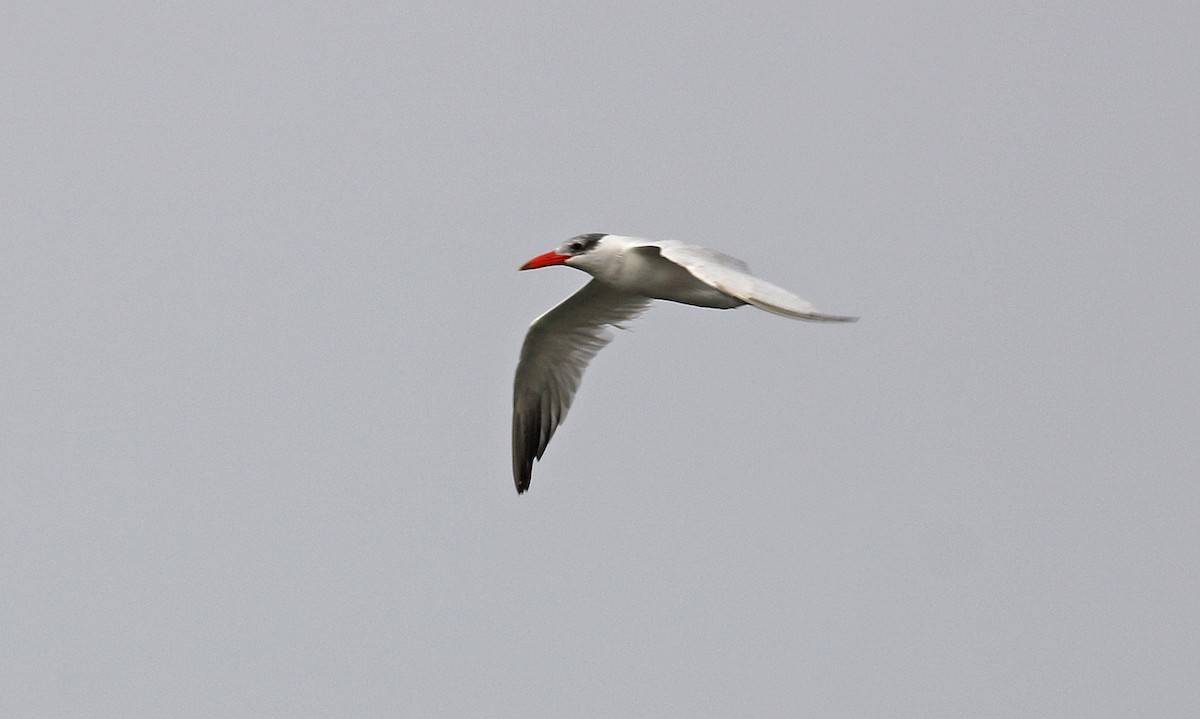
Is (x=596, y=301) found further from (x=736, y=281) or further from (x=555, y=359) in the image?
(x=736, y=281)

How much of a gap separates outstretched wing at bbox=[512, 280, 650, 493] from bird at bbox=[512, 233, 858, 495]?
0.04ft

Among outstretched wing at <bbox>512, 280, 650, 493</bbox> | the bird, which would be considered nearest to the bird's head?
the bird

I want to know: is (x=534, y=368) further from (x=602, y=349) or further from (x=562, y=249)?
(x=562, y=249)

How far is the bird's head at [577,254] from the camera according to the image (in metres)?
19.0

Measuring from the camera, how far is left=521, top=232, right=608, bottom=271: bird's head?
19.0m

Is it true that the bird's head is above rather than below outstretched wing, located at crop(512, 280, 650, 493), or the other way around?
above

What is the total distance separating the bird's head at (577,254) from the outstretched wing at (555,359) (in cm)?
162

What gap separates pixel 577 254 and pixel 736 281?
3.41 meters

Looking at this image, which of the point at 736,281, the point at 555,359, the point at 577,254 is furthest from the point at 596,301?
the point at 736,281

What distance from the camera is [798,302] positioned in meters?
15.2

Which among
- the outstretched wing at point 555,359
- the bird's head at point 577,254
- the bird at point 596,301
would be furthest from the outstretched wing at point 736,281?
the outstretched wing at point 555,359

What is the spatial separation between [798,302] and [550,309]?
21.3 feet

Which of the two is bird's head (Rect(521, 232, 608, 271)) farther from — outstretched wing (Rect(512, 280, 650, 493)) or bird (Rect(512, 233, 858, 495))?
outstretched wing (Rect(512, 280, 650, 493))

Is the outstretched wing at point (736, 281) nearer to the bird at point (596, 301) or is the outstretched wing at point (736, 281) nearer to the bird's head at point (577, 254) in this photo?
the bird at point (596, 301)
